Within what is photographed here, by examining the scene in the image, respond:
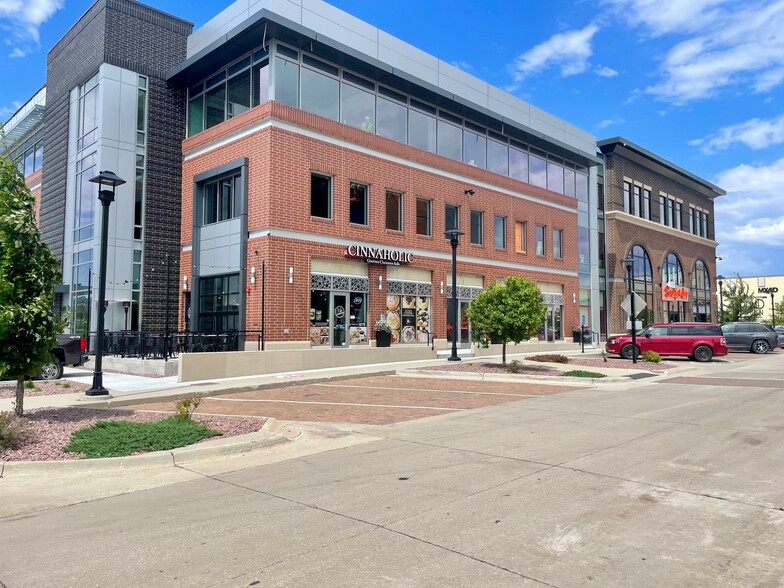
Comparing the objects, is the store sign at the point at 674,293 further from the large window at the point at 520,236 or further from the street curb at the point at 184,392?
the street curb at the point at 184,392

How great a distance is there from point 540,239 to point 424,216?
1045 centimetres

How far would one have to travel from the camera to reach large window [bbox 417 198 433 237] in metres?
28.2

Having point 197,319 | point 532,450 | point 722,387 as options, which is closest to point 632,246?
point 722,387

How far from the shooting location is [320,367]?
2098cm

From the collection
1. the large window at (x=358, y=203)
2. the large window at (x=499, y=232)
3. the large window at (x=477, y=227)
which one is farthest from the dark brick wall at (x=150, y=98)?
the large window at (x=499, y=232)

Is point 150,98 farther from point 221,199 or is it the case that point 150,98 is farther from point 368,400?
point 368,400

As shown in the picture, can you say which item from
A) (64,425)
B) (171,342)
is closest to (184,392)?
(64,425)

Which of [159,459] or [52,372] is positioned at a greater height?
[52,372]

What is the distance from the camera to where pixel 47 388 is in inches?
600

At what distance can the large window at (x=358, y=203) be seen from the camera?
25.0m

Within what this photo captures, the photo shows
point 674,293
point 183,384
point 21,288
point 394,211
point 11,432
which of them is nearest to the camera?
point 11,432

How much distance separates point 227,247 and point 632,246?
35768 mm

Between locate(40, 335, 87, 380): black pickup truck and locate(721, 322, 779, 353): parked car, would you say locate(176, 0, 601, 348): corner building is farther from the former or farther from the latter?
locate(721, 322, 779, 353): parked car

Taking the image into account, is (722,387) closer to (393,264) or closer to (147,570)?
(393,264)
